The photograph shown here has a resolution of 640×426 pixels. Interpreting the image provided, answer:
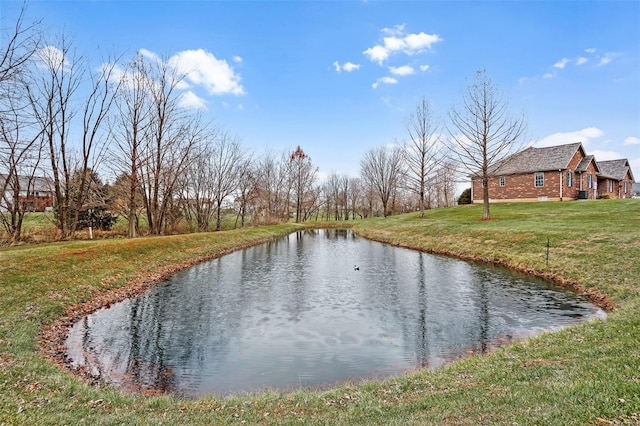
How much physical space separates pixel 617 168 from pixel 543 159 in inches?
586

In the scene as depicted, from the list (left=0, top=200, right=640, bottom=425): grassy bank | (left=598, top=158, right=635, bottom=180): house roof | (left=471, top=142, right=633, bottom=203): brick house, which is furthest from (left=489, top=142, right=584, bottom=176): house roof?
(left=0, top=200, right=640, bottom=425): grassy bank

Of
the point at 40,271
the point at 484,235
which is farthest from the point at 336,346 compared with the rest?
the point at 484,235

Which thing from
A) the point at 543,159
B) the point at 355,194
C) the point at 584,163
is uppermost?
the point at 543,159

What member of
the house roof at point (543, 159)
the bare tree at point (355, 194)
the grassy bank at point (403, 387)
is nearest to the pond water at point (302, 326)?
the grassy bank at point (403, 387)

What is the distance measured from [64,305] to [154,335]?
146 inches

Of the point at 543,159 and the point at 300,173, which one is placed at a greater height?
the point at 300,173

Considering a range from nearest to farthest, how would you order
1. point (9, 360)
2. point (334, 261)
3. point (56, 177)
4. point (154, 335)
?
point (9, 360) → point (154, 335) → point (334, 261) → point (56, 177)

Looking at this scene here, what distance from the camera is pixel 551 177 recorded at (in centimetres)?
3591

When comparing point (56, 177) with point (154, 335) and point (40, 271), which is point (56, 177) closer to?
point (40, 271)

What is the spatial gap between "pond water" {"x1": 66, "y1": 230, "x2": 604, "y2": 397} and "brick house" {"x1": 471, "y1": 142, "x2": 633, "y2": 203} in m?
24.0

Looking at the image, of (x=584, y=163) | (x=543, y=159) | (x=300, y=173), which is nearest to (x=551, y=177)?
(x=543, y=159)

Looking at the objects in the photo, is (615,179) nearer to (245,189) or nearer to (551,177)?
(551,177)

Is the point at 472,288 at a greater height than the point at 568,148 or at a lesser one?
lesser

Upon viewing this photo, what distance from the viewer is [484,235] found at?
22484 millimetres
